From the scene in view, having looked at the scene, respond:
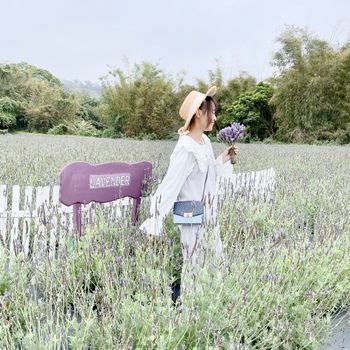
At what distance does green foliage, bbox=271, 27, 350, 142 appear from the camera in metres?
Answer: 19.9

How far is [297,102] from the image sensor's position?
2067cm

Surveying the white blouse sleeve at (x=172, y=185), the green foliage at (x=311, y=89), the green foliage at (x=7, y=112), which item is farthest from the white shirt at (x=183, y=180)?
the green foliage at (x=7, y=112)

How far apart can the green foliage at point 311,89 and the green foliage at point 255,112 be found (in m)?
1.55

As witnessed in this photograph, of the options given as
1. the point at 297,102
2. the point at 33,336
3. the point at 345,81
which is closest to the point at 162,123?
the point at 297,102

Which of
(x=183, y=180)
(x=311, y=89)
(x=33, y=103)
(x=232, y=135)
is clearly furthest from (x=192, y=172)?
(x=33, y=103)

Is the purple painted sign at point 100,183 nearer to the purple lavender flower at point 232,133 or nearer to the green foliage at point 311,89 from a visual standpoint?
the purple lavender flower at point 232,133

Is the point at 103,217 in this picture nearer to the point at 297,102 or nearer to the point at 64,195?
the point at 64,195

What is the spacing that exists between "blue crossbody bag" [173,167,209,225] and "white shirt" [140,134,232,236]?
4cm

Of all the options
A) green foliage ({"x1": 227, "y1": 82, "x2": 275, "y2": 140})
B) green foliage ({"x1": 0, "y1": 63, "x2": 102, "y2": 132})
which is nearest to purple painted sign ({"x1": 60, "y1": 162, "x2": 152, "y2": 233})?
green foliage ({"x1": 227, "y1": 82, "x2": 275, "y2": 140})

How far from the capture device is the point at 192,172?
225cm

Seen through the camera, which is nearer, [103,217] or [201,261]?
[201,261]

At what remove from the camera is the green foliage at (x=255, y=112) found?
2323 centimetres

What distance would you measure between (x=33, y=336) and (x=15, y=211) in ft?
5.34

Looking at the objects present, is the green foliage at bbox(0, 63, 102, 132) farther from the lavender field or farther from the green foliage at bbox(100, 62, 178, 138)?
the lavender field
